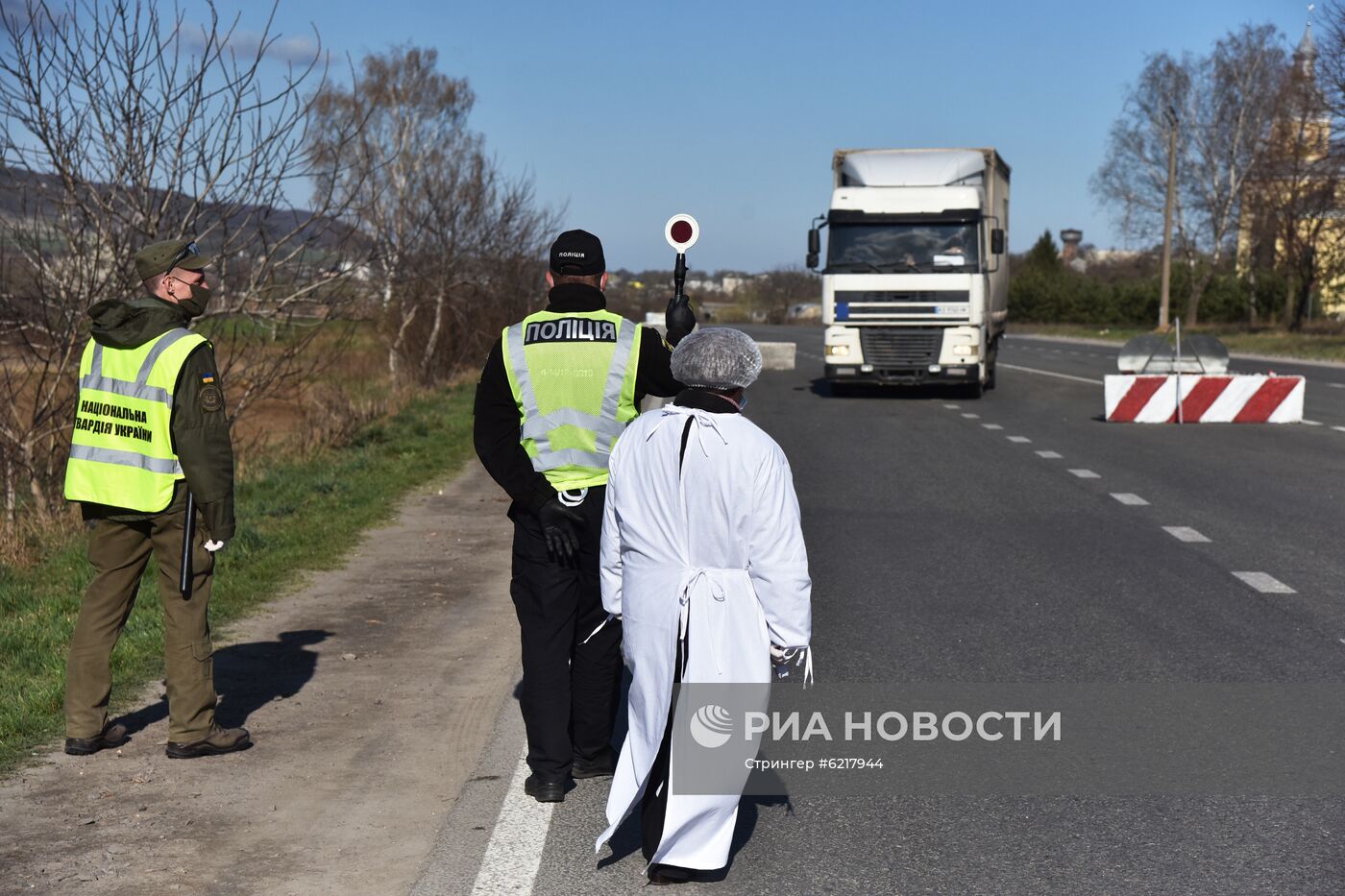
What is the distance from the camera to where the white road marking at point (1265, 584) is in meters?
8.98

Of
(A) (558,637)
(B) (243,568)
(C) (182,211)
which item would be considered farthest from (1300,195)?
(A) (558,637)

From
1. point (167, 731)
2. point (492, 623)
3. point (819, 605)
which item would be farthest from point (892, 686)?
point (167, 731)

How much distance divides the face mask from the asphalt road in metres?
1.94

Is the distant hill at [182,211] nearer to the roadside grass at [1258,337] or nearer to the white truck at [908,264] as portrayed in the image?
the white truck at [908,264]

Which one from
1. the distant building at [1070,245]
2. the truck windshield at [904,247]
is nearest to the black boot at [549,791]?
the truck windshield at [904,247]

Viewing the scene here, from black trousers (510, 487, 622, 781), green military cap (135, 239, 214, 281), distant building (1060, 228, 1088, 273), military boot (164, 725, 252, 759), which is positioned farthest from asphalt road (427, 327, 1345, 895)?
distant building (1060, 228, 1088, 273)

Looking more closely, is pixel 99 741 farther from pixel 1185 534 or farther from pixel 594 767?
pixel 1185 534

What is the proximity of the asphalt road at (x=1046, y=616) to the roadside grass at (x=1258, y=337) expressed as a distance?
24.1 m

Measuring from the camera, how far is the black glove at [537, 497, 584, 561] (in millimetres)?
5289

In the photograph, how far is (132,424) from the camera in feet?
18.5

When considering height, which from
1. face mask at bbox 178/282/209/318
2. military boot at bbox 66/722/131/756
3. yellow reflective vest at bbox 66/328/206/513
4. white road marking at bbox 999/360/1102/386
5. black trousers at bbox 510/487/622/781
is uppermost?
face mask at bbox 178/282/209/318

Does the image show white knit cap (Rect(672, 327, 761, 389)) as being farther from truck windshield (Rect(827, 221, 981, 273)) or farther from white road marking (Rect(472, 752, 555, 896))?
truck windshield (Rect(827, 221, 981, 273))

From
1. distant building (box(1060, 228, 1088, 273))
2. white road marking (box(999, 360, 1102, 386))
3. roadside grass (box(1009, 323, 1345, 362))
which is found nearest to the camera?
white road marking (box(999, 360, 1102, 386))

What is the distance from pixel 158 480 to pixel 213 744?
0.96 meters
